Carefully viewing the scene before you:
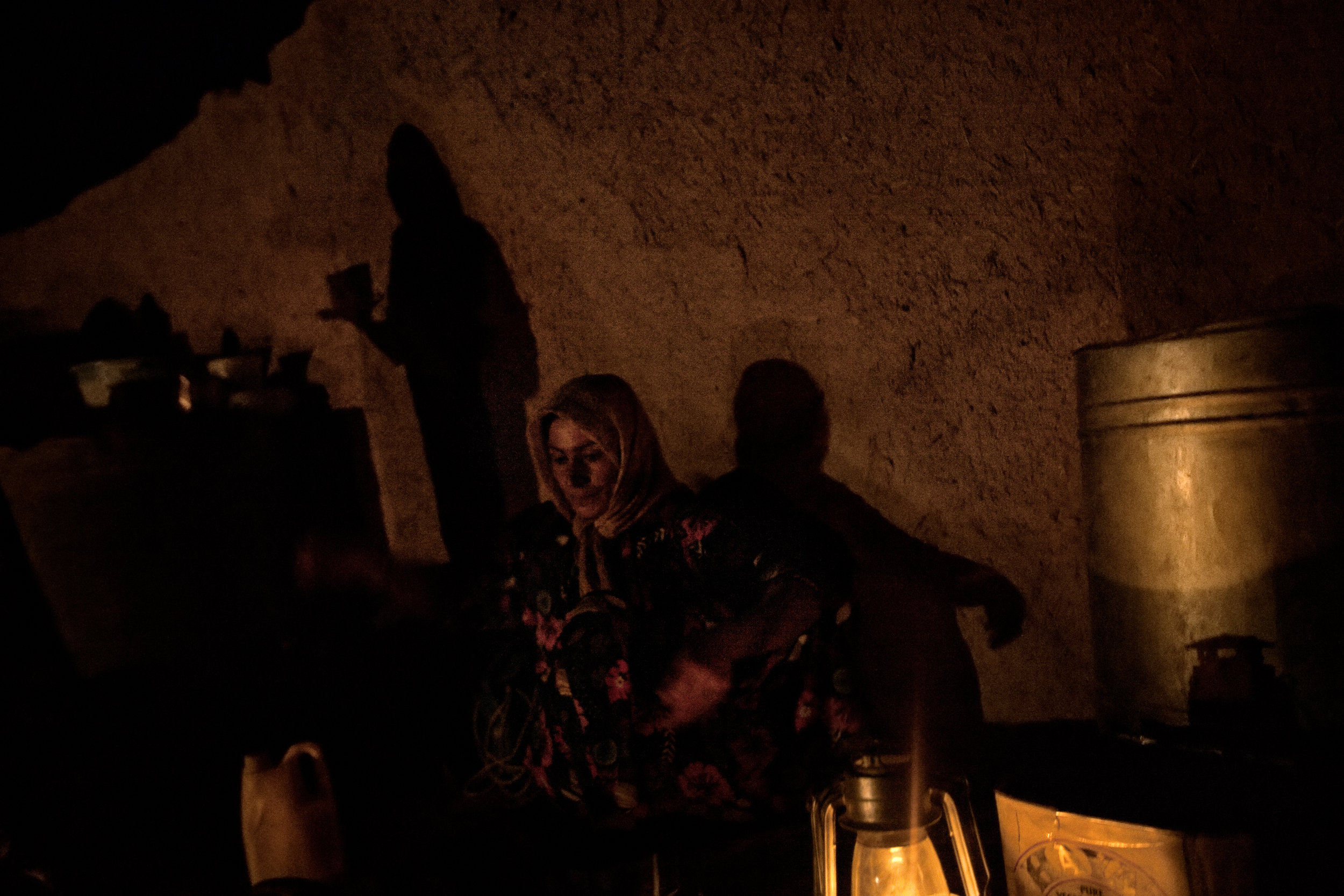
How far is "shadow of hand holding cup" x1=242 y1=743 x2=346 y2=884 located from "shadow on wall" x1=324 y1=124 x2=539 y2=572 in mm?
1091

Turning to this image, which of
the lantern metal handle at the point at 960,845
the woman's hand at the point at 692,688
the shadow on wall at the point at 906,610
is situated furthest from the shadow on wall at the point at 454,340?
the lantern metal handle at the point at 960,845

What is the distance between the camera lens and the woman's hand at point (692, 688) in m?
2.11

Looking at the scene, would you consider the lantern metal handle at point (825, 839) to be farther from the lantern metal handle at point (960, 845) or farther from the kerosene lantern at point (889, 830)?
the lantern metal handle at point (960, 845)

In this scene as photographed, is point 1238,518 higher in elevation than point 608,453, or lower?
lower

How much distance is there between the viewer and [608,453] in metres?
2.29

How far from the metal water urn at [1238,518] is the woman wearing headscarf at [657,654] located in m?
0.82

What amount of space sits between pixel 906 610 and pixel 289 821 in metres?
1.98

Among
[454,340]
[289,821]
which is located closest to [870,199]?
[454,340]

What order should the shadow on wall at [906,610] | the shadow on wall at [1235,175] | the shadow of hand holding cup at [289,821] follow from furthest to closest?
the shadow on wall at [906,610] < the shadow of hand holding cup at [289,821] < the shadow on wall at [1235,175]

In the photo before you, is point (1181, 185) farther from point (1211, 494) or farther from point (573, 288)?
point (573, 288)

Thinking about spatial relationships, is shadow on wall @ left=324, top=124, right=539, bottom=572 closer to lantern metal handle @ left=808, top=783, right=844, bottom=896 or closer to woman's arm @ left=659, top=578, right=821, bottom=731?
woman's arm @ left=659, top=578, right=821, bottom=731

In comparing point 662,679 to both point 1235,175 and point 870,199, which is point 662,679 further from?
point 1235,175

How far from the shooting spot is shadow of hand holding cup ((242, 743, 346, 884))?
2209 millimetres

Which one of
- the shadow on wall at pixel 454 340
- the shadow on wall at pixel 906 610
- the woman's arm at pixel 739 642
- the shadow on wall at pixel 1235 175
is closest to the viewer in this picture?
the shadow on wall at pixel 1235 175
